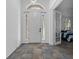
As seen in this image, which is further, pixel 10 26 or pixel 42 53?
pixel 42 53

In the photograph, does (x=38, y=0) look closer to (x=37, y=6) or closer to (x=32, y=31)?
(x=37, y=6)

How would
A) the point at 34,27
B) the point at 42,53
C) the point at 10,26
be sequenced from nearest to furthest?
1. the point at 10,26
2. the point at 42,53
3. the point at 34,27

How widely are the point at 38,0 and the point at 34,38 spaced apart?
2864 millimetres

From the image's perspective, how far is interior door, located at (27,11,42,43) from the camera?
35.7ft

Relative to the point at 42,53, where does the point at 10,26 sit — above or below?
above

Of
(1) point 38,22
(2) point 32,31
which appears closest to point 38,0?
(1) point 38,22

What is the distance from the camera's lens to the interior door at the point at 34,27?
429 inches

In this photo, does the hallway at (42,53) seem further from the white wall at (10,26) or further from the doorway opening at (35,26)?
the doorway opening at (35,26)

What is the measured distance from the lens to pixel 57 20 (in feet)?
33.3

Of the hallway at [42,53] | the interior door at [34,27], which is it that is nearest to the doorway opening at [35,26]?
the interior door at [34,27]

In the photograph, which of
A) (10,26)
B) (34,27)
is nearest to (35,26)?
(34,27)

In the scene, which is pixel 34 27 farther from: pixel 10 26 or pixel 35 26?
pixel 10 26

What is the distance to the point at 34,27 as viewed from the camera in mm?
10922

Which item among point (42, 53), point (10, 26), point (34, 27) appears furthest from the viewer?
point (34, 27)
